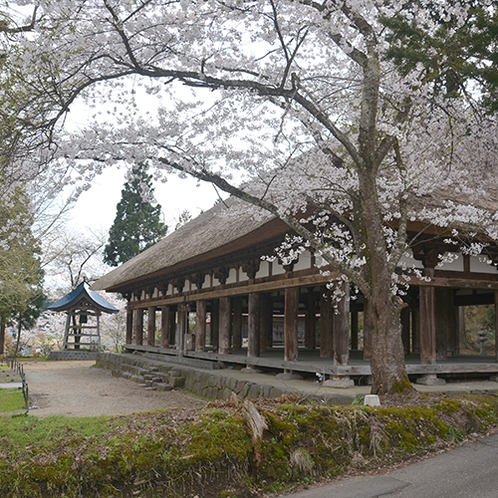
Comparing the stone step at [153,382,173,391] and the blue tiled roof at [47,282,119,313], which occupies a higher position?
the blue tiled roof at [47,282,119,313]

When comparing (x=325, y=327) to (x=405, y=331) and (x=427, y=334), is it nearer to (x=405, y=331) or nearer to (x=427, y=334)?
(x=427, y=334)

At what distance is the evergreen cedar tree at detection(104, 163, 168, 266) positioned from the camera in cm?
3322

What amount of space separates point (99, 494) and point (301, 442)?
175cm

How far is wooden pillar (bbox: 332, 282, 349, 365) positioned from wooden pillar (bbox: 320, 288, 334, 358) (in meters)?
3.21

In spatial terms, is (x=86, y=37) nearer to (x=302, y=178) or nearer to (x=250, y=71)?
(x=250, y=71)

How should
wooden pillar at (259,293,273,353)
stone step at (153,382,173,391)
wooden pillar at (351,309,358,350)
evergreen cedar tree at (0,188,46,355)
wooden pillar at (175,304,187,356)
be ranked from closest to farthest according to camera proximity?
stone step at (153,382,173,391) → evergreen cedar tree at (0,188,46,355) → wooden pillar at (175,304,187,356) → wooden pillar at (259,293,273,353) → wooden pillar at (351,309,358,350)

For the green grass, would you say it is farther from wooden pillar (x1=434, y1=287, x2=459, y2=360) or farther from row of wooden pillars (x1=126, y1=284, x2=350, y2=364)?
wooden pillar (x1=434, y1=287, x2=459, y2=360)

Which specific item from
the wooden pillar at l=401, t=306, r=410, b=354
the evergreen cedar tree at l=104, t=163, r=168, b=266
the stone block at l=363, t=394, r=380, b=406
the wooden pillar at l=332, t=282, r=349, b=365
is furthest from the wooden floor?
the evergreen cedar tree at l=104, t=163, r=168, b=266

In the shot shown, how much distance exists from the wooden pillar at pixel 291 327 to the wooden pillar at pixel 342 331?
4.57 ft

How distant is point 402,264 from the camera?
8.45 m

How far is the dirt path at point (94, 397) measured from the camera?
29.0 ft

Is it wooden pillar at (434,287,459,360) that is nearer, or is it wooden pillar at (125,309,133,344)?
wooden pillar at (434,287,459,360)

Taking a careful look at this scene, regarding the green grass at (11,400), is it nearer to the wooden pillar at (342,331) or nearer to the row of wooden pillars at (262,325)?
the row of wooden pillars at (262,325)

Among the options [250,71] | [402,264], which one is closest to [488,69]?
[250,71]
